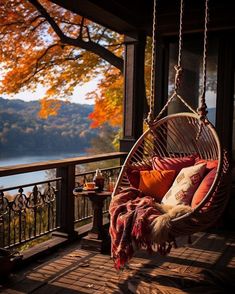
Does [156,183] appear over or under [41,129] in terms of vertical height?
under

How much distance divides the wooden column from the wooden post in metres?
1.31

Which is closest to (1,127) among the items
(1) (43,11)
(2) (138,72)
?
(1) (43,11)

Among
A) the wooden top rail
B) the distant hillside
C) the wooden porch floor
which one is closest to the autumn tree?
the distant hillside

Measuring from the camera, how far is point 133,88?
4.96 meters

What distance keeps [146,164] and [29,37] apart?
6.56 metres

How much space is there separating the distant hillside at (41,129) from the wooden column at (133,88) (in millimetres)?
5710

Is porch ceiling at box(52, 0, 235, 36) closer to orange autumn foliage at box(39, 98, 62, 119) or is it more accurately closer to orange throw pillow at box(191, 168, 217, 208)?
orange throw pillow at box(191, 168, 217, 208)

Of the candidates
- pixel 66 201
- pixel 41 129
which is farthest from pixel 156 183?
pixel 41 129

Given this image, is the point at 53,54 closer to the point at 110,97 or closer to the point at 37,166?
the point at 110,97

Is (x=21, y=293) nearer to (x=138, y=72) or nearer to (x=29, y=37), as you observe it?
(x=138, y=72)

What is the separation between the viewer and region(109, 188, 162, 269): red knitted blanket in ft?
8.71

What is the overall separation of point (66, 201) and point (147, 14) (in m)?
2.56

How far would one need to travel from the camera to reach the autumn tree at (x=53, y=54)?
867 centimetres

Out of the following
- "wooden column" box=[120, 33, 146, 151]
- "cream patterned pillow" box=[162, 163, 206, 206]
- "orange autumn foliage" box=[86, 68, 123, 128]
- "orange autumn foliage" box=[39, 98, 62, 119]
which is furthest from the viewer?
"orange autumn foliage" box=[39, 98, 62, 119]
